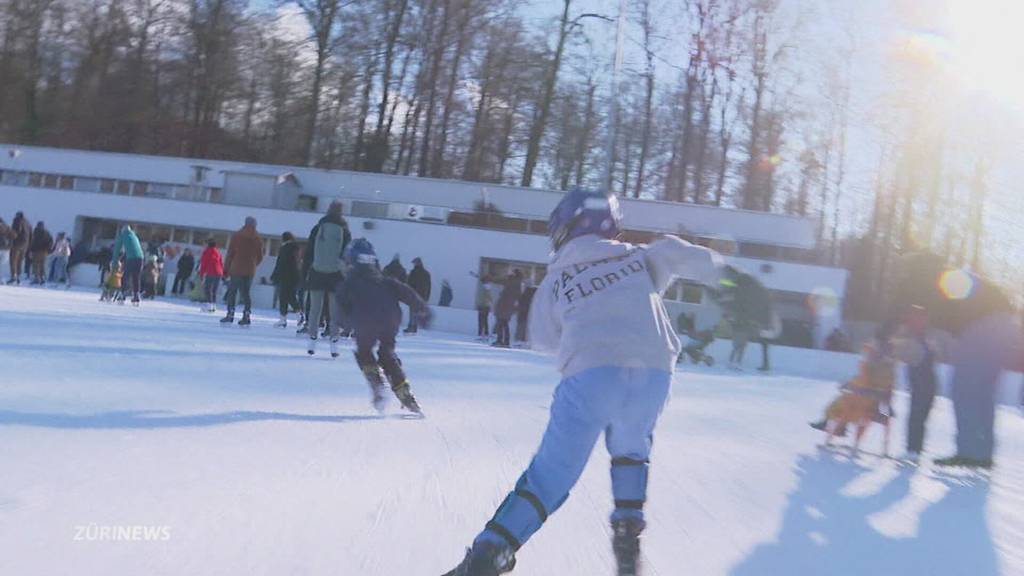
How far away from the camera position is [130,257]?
15.4 metres

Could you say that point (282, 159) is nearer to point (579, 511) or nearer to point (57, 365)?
point (57, 365)

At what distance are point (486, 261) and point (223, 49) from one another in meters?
18.4

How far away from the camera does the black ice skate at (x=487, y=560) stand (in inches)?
107

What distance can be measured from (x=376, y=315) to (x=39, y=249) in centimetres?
1521

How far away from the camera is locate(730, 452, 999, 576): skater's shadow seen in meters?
3.78

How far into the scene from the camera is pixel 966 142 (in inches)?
967

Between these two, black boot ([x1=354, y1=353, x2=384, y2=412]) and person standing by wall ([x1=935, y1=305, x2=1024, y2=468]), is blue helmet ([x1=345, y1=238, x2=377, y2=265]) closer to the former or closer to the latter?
black boot ([x1=354, y1=353, x2=384, y2=412])

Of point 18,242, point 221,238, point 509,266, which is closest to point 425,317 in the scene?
point 18,242

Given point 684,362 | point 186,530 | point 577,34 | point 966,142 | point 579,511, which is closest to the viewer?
point 186,530

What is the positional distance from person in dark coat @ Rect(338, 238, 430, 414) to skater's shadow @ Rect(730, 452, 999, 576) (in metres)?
2.83

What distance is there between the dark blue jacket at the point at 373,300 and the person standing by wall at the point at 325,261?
10.4ft

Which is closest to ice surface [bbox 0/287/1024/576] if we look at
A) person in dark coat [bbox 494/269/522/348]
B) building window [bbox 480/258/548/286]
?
person in dark coat [bbox 494/269/522/348]

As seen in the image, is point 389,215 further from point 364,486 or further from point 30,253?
point 364,486

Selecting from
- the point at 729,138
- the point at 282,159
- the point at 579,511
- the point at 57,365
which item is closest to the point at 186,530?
the point at 579,511
